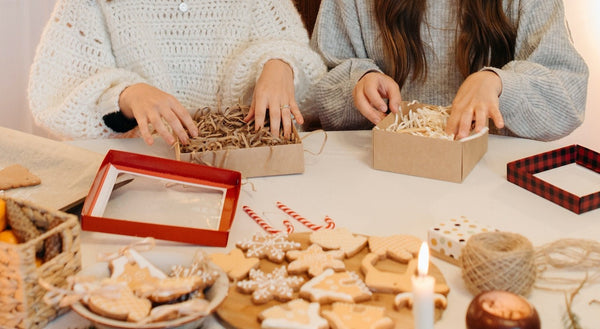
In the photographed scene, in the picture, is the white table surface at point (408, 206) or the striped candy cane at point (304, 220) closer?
the white table surface at point (408, 206)

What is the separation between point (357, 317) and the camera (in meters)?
0.83

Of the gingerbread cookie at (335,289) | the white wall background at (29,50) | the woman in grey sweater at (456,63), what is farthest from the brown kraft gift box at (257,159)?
the white wall background at (29,50)

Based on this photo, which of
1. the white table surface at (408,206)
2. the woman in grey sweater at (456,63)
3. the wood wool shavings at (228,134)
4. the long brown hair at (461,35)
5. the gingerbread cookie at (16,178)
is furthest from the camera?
the long brown hair at (461,35)

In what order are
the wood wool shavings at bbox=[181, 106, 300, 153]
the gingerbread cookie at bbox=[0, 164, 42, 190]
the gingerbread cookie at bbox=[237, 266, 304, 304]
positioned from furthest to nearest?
the wood wool shavings at bbox=[181, 106, 300, 153] → the gingerbread cookie at bbox=[0, 164, 42, 190] → the gingerbread cookie at bbox=[237, 266, 304, 304]

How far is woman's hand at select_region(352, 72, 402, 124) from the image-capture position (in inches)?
58.9

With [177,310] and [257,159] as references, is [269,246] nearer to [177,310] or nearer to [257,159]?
[177,310]

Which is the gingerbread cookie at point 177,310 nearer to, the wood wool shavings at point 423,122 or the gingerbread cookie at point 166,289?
the gingerbread cookie at point 166,289

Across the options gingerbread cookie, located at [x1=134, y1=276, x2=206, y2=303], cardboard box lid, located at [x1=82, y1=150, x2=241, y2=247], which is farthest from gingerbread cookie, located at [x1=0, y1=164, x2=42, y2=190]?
gingerbread cookie, located at [x1=134, y1=276, x2=206, y2=303]

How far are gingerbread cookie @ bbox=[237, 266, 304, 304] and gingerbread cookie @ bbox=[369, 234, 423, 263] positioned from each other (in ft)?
0.46

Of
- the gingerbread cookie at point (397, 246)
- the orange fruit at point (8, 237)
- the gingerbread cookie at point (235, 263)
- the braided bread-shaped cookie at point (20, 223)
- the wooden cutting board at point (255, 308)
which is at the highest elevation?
the braided bread-shaped cookie at point (20, 223)

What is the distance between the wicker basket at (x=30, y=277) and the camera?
2.73ft

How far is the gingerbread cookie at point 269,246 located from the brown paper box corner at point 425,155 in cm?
38

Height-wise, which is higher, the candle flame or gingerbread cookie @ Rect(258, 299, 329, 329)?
the candle flame

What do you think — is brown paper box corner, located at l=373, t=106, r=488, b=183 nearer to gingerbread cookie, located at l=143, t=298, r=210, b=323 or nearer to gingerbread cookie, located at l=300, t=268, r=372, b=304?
gingerbread cookie, located at l=300, t=268, r=372, b=304
